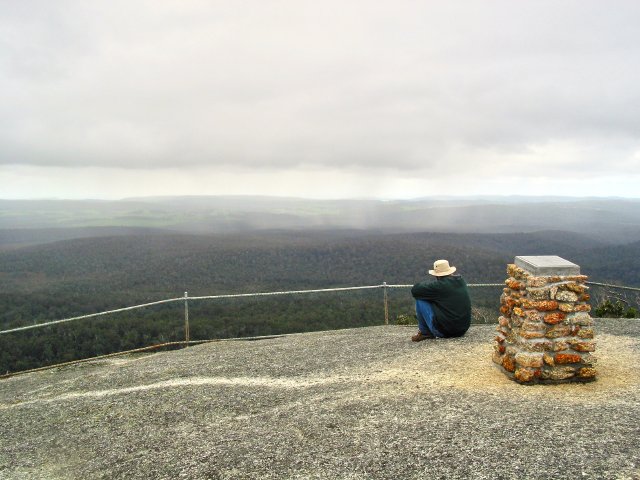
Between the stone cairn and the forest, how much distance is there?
7406 mm

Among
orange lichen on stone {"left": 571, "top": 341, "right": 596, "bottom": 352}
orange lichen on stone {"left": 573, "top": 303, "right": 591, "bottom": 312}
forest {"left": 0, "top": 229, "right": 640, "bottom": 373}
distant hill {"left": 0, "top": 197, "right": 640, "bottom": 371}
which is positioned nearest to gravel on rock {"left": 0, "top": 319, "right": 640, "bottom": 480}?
orange lichen on stone {"left": 571, "top": 341, "right": 596, "bottom": 352}

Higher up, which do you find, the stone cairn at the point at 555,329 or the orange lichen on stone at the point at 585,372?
the stone cairn at the point at 555,329

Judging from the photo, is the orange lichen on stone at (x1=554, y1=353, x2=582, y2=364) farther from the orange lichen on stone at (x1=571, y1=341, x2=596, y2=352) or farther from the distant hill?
the distant hill

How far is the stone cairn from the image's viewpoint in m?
6.95

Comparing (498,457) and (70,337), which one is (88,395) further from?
(70,337)

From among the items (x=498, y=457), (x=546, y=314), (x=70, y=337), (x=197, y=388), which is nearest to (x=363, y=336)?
(x=197, y=388)

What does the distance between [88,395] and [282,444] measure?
4518 millimetres

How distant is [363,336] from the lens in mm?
11656

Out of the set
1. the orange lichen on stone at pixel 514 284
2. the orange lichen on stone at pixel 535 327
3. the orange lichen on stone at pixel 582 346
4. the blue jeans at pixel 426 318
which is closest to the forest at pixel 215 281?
the blue jeans at pixel 426 318

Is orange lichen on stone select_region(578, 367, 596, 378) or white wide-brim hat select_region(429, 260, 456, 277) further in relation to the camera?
white wide-brim hat select_region(429, 260, 456, 277)

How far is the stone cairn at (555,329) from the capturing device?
6949 mm

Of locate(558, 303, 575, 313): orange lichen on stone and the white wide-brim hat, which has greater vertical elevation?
the white wide-brim hat

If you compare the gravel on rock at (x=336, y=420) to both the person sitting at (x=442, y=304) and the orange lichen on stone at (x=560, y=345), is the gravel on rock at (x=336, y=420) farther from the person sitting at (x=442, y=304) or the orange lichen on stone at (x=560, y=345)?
the orange lichen on stone at (x=560, y=345)

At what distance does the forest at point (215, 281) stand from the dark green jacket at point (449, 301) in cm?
594
